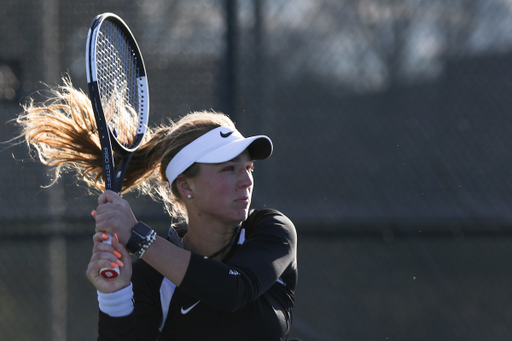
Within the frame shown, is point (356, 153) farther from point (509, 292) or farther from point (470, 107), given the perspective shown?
point (509, 292)

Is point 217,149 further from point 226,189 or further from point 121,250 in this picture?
point 121,250

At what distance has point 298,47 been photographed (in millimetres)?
2494

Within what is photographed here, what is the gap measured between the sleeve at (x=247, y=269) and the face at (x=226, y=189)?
0.29 feet

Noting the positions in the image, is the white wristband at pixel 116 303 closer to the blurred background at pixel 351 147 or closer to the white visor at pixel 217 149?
the white visor at pixel 217 149

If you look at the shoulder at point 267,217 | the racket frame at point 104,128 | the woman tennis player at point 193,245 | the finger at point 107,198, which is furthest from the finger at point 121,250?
the shoulder at point 267,217

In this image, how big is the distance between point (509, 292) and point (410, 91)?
44.8 inches

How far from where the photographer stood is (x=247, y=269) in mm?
1243

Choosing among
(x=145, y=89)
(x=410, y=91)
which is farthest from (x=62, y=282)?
(x=410, y=91)

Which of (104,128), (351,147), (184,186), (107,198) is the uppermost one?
(104,128)

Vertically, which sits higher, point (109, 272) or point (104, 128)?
point (104, 128)

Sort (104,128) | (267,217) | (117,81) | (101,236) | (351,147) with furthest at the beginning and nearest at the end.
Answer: (351,147)
(117,81)
(267,217)
(104,128)
(101,236)

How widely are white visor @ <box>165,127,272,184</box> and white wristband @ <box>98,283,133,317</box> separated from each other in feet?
1.34

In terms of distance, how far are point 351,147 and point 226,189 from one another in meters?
1.22

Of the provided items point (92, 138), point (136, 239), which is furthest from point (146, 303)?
point (92, 138)
